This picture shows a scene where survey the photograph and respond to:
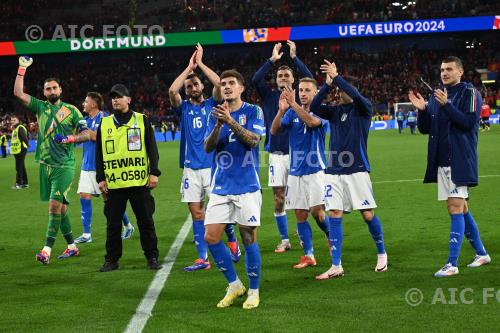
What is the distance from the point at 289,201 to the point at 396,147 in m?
18.8

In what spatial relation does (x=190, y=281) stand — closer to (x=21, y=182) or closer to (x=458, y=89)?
(x=458, y=89)

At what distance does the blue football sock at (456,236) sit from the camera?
6.73 metres

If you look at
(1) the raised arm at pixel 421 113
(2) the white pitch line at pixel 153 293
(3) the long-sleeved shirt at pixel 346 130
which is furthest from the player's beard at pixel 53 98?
(1) the raised arm at pixel 421 113

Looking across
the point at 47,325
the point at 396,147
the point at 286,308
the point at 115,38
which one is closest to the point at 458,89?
the point at 286,308

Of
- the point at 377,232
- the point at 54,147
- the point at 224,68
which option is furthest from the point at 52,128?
the point at 224,68

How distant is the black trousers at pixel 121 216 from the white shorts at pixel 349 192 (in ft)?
6.80

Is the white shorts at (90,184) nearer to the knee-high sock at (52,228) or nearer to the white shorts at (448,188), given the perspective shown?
the knee-high sock at (52,228)

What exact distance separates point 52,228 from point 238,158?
3.40 metres

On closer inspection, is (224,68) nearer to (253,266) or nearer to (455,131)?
(455,131)

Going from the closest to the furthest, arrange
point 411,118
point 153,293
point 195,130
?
1. point 153,293
2. point 195,130
3. point 411,118

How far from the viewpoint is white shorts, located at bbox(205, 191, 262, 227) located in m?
5.89

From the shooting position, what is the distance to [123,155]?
761 centimetres

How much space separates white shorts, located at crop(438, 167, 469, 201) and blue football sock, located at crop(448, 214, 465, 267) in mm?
202

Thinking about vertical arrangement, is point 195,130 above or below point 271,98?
below
